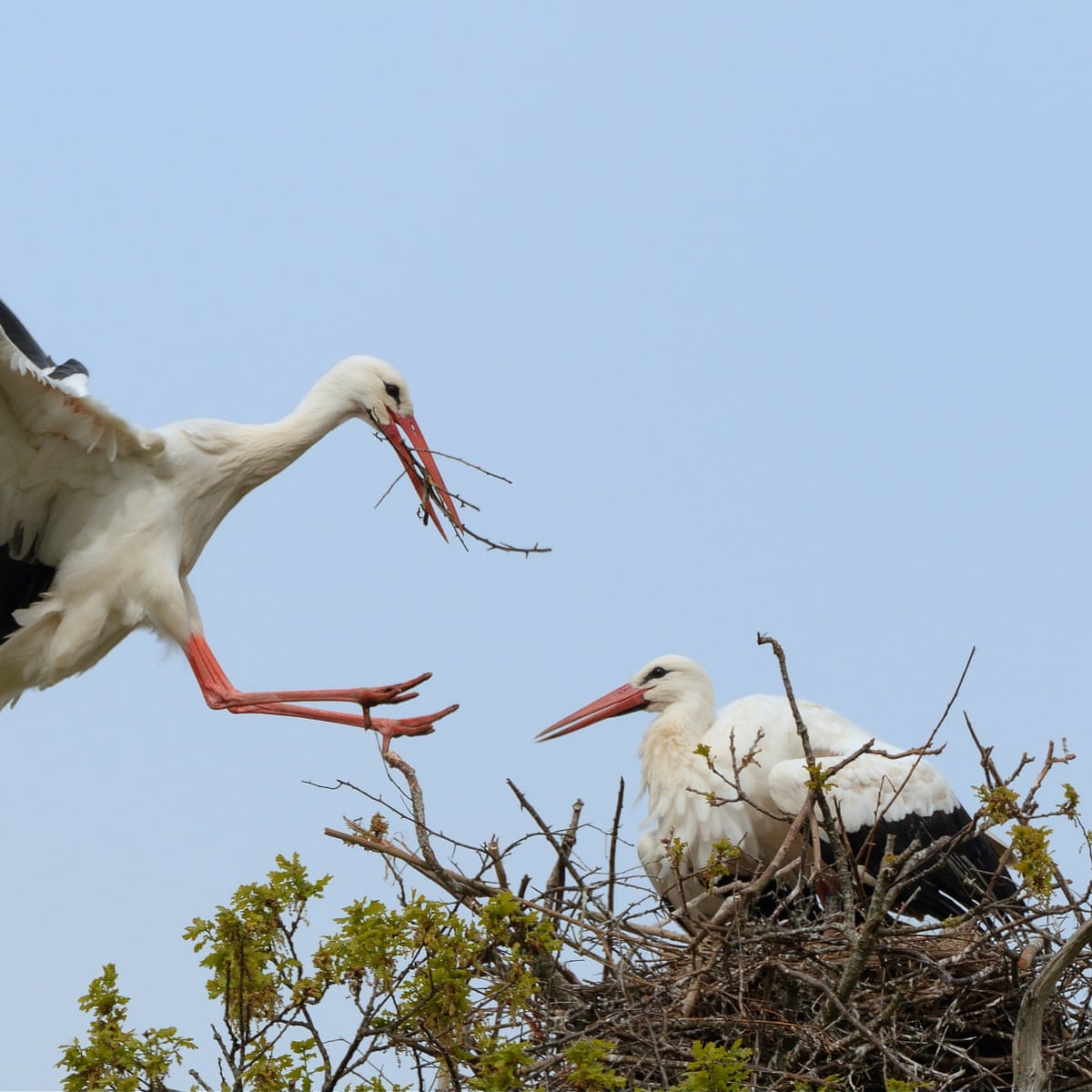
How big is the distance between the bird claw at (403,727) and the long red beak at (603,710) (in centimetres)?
241

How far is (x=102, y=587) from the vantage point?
579 centimetres

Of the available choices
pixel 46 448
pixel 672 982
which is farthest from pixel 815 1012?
pixel 46 448

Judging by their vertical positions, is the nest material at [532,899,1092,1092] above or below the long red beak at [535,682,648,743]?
below

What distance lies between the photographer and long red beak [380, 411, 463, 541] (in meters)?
6.12

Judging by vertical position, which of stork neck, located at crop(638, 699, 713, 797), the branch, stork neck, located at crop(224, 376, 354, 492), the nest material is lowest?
the branch

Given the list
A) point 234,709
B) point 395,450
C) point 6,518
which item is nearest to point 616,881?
point 234,709

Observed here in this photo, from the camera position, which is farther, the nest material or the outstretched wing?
the outstretched wing

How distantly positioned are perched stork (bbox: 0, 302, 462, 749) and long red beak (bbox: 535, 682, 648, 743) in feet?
5.05

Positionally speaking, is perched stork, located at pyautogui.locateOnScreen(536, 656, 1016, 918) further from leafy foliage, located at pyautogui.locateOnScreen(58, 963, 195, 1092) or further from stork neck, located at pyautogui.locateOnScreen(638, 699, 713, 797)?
leafy foliage, located at pyautogui.locateOnScreen(58, 963, 195, 1092)

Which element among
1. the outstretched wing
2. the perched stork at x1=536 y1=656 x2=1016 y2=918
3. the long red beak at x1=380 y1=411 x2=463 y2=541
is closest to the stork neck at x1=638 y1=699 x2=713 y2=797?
the perched stork at x1=536 y1=656 x2=1016 y2=918

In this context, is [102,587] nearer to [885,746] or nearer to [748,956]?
[748,956]

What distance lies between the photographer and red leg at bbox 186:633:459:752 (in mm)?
4898

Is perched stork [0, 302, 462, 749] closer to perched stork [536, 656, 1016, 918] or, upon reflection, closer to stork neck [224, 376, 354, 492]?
stork neck [224, 376, 354, 492]

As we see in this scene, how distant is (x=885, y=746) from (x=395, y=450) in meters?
2.05
